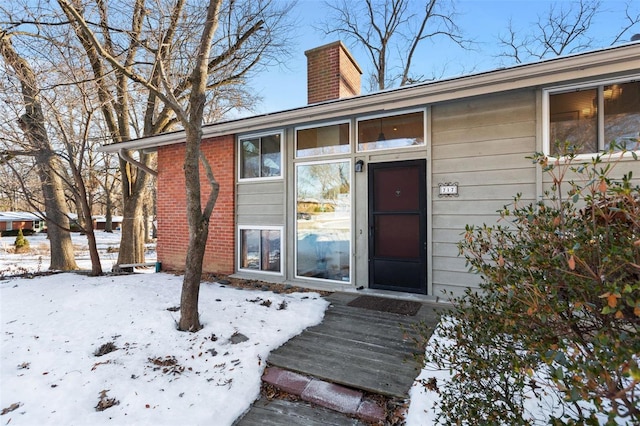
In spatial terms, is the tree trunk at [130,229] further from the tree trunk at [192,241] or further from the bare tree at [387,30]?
the bare tree at [387,30]

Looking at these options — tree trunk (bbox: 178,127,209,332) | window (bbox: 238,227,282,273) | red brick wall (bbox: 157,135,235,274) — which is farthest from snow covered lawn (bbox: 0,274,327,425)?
red brick wall (bbox: 157,135,235,274)

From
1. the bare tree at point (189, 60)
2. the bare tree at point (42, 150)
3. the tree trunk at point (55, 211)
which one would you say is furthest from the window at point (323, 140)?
the tree trunk at point (55, 211)

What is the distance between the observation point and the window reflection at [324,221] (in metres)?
5.28

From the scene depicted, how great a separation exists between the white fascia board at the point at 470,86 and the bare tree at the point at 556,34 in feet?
33.1

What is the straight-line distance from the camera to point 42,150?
740 cm

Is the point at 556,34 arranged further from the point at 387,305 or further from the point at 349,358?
the point at 349,358

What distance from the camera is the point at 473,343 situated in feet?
6.04

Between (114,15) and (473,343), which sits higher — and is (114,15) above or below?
above

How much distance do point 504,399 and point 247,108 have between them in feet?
→ 34.0

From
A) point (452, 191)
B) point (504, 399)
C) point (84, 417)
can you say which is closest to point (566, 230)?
point (504, 399)

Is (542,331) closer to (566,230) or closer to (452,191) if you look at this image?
(566,230)

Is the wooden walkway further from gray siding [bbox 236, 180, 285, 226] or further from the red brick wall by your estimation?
the red brick wall

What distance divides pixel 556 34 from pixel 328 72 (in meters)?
11.5

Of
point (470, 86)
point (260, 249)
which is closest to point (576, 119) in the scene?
point (470, 86)
